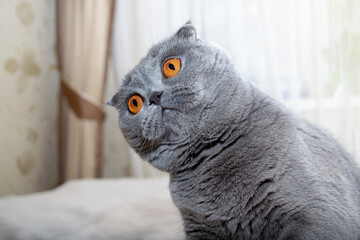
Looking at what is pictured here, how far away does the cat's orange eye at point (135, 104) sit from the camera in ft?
3.35

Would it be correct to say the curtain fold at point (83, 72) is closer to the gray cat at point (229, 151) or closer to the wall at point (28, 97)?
the wall at point (28, 97)

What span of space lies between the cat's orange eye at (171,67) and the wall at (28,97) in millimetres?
1255

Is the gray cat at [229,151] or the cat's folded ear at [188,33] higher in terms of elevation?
the cat's folded ear at [188,33]

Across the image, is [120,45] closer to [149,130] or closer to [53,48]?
[53,48]

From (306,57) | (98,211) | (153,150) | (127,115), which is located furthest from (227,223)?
(306,57)

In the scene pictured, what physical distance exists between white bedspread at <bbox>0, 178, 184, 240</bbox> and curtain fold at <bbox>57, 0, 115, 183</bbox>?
2.95 feet

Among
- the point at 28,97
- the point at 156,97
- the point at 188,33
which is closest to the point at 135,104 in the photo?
the point at 156,97

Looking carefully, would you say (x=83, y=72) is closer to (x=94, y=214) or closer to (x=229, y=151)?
(x=94, y=214)

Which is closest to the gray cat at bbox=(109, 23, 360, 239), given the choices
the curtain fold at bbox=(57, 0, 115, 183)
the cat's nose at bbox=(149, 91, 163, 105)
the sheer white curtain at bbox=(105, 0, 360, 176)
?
the cat's nose at bbox=(149, 91, 163, 105)

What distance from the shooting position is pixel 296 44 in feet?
8.59

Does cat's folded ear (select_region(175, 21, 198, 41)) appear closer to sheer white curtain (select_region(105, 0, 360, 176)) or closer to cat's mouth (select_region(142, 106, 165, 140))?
cat's mouth (select_region(142, 106, 165, 140))

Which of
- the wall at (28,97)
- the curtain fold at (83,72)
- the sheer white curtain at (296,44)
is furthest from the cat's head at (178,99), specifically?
the curtain fold at (83,72)

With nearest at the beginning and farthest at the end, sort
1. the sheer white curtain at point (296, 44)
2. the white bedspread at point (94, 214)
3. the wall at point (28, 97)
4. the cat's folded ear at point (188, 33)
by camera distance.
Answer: the cat's folded ear at point (188, 33)
the white bedspread at point (94, 214)
the wall at point (28, 97)
the sheer white curtain at point (296, 44)

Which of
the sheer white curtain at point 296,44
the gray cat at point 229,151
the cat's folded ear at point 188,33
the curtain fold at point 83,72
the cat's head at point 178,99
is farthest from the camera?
the curtain fold at point 83,72
